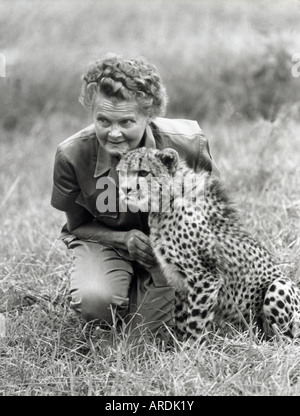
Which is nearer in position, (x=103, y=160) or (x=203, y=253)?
(x=203, y=253)

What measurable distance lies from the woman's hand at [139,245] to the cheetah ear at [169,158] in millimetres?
346

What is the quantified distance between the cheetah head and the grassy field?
1.88ft

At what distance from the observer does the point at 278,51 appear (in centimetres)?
546

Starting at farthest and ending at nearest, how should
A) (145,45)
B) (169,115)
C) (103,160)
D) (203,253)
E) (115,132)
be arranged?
(145,45), (169,115), (103,160), (203,253), (115,132)

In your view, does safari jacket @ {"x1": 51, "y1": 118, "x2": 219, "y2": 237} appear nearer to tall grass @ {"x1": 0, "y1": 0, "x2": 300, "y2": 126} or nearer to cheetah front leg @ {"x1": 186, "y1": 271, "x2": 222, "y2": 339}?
cheetah front leg @ {"x1": 186, "y1": 271, "x2": 222, "y2": 339}

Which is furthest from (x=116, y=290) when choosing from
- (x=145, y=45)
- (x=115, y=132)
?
(x=145, y=45)

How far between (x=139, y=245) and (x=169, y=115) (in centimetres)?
378

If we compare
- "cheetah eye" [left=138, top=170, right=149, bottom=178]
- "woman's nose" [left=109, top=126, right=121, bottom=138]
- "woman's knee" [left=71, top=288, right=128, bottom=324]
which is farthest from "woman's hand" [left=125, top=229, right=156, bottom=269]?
"woman's nose" [left=109, top=126, right=121, bottom=138]

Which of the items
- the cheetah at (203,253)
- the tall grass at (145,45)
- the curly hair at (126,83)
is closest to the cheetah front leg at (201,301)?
the cheetah at (203,253)

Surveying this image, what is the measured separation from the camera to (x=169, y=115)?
6680 mm

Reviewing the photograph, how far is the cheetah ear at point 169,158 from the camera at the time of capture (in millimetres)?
2803

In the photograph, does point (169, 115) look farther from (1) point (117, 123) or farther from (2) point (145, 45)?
(1) point (117, 123)

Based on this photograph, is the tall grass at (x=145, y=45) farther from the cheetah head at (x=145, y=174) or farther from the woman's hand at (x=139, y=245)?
the cheetah head at (x=145, y=174)
